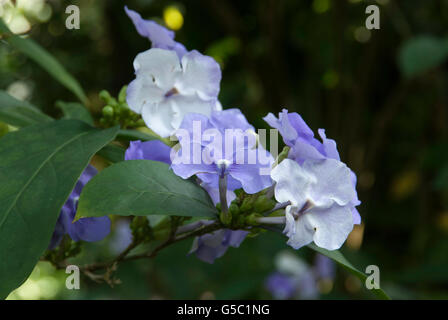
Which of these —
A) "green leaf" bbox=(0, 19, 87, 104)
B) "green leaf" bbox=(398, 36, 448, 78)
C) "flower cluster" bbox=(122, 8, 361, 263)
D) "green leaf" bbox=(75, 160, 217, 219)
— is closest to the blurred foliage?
"green leaf" bbox=(398, 36, 448, 78)

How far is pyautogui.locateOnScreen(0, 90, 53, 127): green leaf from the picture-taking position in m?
0.75

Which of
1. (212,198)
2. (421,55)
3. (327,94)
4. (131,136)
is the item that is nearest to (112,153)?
(131,136)

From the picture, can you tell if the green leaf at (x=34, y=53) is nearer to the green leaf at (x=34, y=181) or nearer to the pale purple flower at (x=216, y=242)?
the green leaf at (x=34, y=181)

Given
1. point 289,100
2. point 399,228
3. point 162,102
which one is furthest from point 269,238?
point 162,102

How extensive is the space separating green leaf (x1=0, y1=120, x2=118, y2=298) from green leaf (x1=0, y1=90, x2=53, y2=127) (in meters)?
0.08

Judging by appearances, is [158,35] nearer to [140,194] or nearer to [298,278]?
[140,194]

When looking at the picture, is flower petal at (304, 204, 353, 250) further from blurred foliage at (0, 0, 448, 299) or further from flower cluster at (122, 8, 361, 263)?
blurred foliage at (0, 0, 448, 299)

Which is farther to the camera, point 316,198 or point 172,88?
point 172,88

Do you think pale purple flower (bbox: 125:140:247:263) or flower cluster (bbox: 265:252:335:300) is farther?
flower cluster (bbox: 265:252:335:300)

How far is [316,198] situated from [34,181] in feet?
1.06

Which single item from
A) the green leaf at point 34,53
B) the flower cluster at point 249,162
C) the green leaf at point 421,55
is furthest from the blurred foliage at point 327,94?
the flower cluster at point 249,162

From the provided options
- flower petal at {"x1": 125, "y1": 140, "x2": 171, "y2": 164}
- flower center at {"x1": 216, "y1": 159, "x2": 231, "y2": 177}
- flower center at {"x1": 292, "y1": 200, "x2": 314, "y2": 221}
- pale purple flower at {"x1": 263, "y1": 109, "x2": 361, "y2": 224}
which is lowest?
flower center at {"x1": 292, "y1": 200, "x2": 314, "y2": 221}

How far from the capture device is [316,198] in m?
0.59

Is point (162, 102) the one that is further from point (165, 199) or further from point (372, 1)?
point (372, 1)
